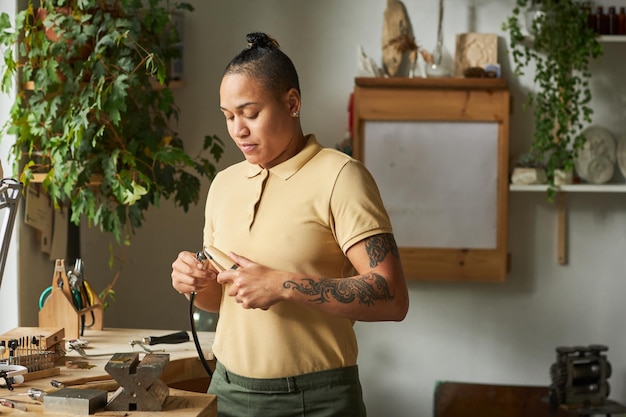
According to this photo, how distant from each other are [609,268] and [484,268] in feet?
2.01

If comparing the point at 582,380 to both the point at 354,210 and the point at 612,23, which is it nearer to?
the point at 612,23

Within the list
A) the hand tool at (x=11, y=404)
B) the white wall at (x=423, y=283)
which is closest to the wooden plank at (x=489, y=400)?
the white wall at (x=423, y=283)

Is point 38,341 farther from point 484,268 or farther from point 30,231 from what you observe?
point 484,268

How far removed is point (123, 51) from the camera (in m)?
3.20

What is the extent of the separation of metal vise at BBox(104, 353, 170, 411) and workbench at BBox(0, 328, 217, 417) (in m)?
0.02

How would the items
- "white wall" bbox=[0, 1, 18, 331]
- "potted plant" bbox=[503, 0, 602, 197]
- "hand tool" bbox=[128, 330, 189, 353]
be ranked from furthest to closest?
"potted plant" bbox=[503, 0, 602, 197] → "white wall" bbox=[0, 1, 18, 331] → "hand tool" bbox=[128, 330, 189, 353]

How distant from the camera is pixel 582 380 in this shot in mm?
3881

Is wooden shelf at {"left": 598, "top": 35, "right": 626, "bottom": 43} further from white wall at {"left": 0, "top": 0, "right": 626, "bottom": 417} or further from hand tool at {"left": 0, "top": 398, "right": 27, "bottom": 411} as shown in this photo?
hand tool at {"left": 0, "top": 398, "right": 27, "bottom": 411}

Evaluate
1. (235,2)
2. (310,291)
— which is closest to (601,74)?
(235,2)

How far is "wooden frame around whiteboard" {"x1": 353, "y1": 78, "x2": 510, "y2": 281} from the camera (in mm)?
3986

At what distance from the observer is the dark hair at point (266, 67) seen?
74.9 inches

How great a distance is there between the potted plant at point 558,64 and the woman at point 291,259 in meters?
2.17

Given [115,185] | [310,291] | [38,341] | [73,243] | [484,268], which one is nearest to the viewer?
[310,291]

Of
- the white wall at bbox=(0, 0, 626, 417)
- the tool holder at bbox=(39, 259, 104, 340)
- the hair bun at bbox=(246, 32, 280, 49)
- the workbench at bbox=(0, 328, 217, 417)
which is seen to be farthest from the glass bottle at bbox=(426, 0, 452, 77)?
the hair bun at bbox=(246, 32, 280, 49)
